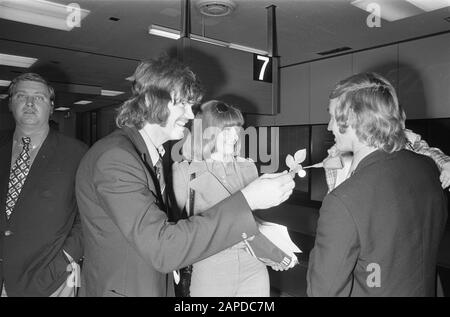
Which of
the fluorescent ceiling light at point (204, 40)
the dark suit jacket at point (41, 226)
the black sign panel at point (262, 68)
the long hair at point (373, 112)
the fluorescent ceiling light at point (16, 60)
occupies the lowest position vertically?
the dark suit jacket at point (41, 226)

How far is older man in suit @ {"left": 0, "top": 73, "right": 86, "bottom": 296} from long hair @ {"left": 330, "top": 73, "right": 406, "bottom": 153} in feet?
→ 3.35

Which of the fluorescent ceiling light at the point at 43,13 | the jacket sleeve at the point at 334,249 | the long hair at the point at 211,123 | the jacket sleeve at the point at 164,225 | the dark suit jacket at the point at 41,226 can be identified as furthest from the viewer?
the fluorescent ceiling light at the point at 43,13

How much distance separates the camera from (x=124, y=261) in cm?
79

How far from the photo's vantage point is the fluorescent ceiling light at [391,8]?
97.3 inches

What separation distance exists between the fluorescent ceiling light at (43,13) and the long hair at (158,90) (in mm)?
2115

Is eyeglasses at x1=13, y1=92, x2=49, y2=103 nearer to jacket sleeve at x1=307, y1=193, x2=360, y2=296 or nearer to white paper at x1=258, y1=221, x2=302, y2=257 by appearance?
white paper at x1=258, y1=221, x2=302, y2=257

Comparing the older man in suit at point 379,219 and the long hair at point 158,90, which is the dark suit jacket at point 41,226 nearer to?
the long hair at point 158,90

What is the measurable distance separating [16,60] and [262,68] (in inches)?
152

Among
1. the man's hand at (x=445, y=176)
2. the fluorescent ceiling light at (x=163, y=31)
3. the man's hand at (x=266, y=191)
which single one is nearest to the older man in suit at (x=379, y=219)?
the man's hand at (x=266, y=191)

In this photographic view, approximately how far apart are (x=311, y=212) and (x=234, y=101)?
2954 millimetres

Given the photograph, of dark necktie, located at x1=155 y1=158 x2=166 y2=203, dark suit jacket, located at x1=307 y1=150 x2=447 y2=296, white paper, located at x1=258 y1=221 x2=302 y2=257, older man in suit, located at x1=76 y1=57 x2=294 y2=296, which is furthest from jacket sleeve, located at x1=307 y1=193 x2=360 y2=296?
dark necktie, located at x1=155 y1=158 x2=166 y2=203

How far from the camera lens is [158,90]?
90cm

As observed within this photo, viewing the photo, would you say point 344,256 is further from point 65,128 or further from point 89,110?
point 65,128

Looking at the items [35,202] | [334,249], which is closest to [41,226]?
[35,202]
